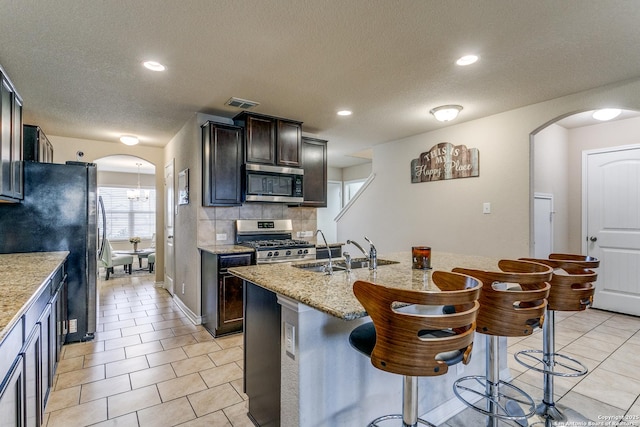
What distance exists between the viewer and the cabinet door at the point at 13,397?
1.11 metres

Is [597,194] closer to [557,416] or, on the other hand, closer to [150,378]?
[557,416]

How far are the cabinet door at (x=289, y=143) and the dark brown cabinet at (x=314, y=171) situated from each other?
0.35 meters

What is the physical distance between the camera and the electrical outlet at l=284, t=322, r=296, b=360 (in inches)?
59.8

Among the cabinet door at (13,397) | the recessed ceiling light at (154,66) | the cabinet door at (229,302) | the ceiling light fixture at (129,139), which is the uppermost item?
the recessed ceiling light at (154,66)

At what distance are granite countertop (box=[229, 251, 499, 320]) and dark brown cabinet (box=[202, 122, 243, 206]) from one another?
187 cm

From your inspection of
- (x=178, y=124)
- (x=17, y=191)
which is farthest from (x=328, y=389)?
(x=178, y=124)

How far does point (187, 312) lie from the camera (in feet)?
13.5

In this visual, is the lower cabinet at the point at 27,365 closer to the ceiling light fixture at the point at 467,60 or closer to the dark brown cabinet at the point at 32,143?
the dark brown cabinet at the point at 32,143

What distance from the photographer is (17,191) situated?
8.97 ft

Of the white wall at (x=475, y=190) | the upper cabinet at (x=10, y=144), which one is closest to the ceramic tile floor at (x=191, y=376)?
the white wall at (x=475, y=190)

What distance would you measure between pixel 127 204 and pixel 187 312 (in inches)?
237

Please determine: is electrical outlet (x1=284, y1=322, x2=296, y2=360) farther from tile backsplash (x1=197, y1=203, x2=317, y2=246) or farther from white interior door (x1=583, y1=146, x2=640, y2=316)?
white interior door (x1=583, y1=146, x2=640, y2=316)

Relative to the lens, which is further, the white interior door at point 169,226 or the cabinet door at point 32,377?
the white interior door at point 169,226

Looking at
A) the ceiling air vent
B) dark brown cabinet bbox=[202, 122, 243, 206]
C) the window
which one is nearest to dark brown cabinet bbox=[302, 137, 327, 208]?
dark brown cabinet bbox=[202, 122, 243, 206]
